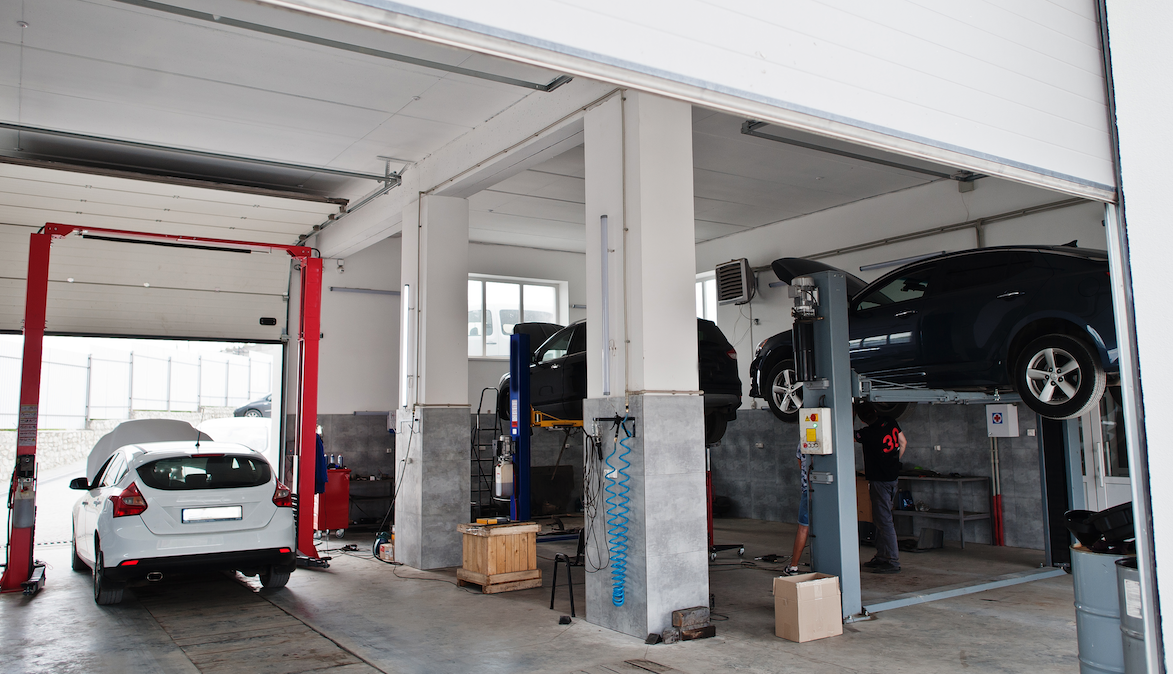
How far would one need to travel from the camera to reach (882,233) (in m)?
10.4

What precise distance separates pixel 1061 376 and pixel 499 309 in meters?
9.34

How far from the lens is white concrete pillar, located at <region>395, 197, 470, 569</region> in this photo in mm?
8305

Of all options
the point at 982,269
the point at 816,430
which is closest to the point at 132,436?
the point at 816,430

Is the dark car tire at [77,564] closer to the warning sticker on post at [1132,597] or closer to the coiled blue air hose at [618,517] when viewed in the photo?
the coiled blue air hose at [618,517]

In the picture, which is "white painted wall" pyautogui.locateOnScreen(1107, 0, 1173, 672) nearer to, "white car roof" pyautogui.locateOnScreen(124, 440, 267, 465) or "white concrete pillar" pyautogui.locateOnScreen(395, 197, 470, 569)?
"white car roof" pyautogui.locateOnScreen(124, 440, 267, 465)

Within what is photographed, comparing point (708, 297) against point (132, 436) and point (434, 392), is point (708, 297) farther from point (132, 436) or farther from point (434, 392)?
point (132, 436)

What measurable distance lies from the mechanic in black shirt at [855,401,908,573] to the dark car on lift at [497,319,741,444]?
1334 mm

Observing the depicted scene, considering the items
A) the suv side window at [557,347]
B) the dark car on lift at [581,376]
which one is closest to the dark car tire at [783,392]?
the dark car on lift at [581,376]

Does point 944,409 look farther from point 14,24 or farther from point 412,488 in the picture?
point 14,24

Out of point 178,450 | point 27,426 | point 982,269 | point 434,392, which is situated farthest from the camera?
point 434,392

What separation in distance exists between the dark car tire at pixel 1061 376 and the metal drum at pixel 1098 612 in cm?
243

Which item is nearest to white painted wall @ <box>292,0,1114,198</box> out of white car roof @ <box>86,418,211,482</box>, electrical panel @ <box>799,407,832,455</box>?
electrical panel @ <box>799,407,832,455</box>

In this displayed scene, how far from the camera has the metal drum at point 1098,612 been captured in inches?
133

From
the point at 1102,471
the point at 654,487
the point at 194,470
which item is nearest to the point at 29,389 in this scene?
the point at 194,470
